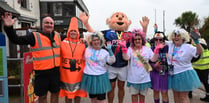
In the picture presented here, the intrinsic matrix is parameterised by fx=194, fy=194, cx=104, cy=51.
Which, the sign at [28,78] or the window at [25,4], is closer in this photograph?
the sign at [28,78]

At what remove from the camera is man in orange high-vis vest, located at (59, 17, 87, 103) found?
3.35 metres

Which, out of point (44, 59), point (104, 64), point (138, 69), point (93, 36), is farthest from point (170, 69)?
point (44, 59)

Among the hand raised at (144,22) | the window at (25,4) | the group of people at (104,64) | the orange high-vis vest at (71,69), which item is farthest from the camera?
the window at (25,4)

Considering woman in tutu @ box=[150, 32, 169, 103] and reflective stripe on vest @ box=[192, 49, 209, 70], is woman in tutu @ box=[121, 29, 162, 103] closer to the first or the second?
woman in tutu @ box=[150, 32, 169, 103]

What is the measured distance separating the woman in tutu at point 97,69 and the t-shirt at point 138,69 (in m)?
0.37

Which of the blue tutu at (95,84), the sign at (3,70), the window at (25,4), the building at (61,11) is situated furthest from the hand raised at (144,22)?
the building at (61,11)

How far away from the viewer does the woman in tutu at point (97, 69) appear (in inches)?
128

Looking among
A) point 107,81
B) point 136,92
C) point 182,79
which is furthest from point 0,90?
point 182,79

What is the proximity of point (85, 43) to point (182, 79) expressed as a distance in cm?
183

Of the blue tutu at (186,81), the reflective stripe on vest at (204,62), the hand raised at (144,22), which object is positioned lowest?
the blue tutu at (186,81)

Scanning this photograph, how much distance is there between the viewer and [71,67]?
333 cm

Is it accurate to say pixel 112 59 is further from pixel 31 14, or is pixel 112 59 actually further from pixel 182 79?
pixel 31 14

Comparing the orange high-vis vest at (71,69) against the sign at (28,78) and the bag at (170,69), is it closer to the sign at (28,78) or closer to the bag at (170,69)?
the sign at (28,78)

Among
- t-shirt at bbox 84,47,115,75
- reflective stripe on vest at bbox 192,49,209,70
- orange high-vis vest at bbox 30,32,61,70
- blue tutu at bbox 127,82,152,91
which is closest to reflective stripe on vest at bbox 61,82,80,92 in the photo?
t-shirt at bbox 84,47,115,75
